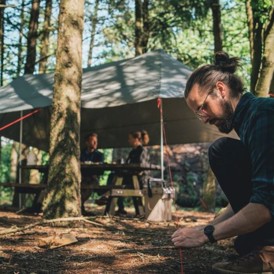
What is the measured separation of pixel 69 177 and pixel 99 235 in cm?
91

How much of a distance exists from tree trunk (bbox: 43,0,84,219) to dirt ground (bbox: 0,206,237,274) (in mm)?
307

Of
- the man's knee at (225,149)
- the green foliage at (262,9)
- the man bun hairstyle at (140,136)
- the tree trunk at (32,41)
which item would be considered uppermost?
the tree trunk at (32,41)

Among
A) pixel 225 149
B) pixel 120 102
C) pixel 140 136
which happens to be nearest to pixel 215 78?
pixel 225 149

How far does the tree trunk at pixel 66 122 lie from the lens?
5.03 m

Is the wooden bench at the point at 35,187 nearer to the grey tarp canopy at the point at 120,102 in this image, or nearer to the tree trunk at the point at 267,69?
the grey tarp canopy at the point at 120,102

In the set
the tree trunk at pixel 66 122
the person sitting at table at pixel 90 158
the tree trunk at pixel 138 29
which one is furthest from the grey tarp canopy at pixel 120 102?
the tree trunk at pixel 138 29

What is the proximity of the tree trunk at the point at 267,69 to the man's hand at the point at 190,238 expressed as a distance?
4.17 m

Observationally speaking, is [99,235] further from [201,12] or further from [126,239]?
[201,12]

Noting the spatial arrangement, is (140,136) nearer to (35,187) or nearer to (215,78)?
(35,187)

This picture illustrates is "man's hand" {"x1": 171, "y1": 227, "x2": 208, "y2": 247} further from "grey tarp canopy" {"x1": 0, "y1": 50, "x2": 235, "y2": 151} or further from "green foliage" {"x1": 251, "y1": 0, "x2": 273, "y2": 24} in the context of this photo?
"grey tarp canopy" {"x1": 0, "y1": 50, "x2": 235, "y2": 151}

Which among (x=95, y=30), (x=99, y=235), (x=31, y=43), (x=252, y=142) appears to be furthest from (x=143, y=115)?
(x=252, y=142)

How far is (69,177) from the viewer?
5.06 m

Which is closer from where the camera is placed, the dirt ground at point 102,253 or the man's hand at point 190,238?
the man's hand at point 190,238

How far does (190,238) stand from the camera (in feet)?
6.14
